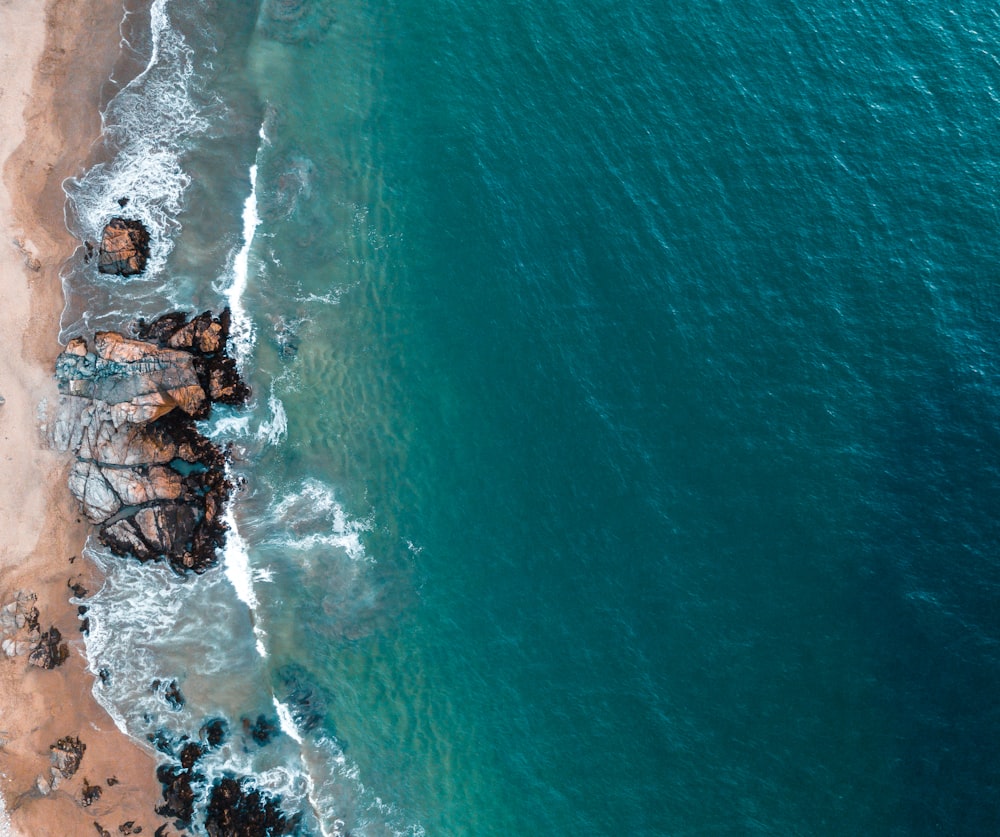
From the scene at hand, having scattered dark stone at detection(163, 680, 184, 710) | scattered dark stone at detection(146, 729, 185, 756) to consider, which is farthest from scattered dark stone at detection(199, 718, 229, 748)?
scattered dark stone at detection(163, 680, 184, 710)

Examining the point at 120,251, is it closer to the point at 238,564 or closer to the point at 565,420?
the point at 238,564

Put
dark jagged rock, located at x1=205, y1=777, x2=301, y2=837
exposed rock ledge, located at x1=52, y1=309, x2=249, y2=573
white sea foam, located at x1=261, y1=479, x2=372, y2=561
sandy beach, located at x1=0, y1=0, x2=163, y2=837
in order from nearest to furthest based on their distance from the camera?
1. sandy beach, located at x1=0, y1=0, x2=163, y2=837
2. dark jagged rock, located at x1=205, y1=777, x2=301, y2=837
3. exposed rock ledge, located at x1=52, y1=309, x2=249, y2=573
4. white sea foam, located at x1=261, y1=479, x2=372, y2=561

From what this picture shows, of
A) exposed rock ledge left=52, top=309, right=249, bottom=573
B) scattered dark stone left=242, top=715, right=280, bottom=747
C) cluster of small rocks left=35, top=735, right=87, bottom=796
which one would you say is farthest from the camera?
exposed rock ledge left=52, top=309, right=249, bottom=573

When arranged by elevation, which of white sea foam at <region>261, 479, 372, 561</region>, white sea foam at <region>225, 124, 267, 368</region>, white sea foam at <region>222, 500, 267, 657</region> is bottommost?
white sea foam at <region>222, 500, 267, 657</region>

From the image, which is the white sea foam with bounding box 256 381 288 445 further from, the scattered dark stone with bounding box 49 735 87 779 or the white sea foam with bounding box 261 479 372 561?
the scattered dark stone with bounding box 49 735 87 779

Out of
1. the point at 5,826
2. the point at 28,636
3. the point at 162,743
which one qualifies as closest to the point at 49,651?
the point at 28,636

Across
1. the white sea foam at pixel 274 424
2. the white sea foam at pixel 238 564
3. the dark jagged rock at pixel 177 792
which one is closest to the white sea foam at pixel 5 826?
the dark jagged rock at pixel 177 792
